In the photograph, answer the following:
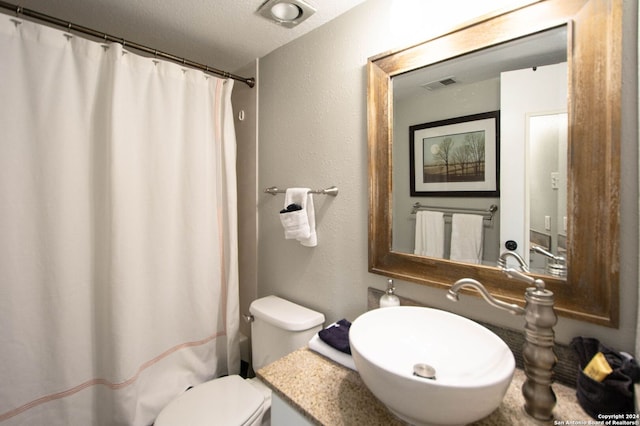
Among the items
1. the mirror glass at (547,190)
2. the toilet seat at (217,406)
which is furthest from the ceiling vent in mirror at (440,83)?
the toilet seat at (217,406)

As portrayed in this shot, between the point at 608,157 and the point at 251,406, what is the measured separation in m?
1.54

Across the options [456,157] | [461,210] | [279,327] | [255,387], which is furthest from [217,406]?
[456,157]

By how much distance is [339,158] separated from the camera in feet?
4.51

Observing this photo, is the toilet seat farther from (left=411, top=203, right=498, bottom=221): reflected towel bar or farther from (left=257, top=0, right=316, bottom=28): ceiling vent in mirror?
(left=257, top=0, right=316, bottom=28): ceiling vent in mirror

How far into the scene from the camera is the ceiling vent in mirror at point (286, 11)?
4.14ft

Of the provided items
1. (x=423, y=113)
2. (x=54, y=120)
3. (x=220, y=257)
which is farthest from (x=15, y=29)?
(x=423, y=113)

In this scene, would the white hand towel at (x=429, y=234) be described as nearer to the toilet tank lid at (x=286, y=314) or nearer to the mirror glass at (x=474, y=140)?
the mirror glass at (x=474, y=140)

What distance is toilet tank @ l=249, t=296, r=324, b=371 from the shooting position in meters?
1.37

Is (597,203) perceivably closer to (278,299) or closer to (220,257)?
(278,299)

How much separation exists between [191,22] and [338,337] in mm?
1619

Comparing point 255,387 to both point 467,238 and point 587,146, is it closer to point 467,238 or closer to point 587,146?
point 467,238

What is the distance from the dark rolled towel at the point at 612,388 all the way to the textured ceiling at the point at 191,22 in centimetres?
152

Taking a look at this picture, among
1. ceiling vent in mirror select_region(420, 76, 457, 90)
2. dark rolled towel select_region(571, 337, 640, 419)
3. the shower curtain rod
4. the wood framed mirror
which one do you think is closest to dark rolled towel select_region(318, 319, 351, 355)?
the wood framed mirror

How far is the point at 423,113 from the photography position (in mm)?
1143
